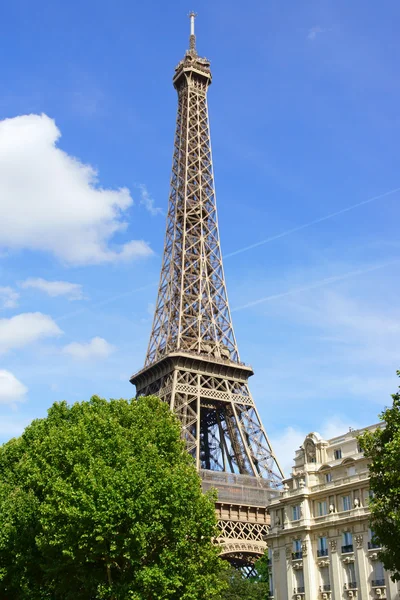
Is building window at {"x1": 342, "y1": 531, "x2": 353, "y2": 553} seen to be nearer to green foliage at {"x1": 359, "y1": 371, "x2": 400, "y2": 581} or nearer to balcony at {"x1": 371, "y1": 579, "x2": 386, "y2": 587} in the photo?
balcony at {"x1": 371, "y1": 579, "x2": 386, "y2": 587}

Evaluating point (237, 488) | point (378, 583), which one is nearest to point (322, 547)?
point (378, 583)

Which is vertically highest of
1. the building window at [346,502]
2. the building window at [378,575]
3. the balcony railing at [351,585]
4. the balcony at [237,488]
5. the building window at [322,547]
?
the balcony at [237,488]

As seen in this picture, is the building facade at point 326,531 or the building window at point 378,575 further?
the building facade at point 326,531

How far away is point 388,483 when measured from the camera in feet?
88.9

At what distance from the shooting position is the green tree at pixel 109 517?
30844 mm

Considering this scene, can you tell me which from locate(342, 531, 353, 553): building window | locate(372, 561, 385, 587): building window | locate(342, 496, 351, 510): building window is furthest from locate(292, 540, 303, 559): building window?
locate(372, 561, 385, 587): building window

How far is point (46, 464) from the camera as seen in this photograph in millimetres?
35875

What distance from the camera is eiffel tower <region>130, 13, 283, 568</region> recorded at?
62438 mm

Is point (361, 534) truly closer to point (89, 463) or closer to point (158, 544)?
point (158, 544)

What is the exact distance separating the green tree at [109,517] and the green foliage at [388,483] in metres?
9.29

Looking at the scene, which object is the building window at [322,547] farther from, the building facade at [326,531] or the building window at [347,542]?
the building window at [347,542]

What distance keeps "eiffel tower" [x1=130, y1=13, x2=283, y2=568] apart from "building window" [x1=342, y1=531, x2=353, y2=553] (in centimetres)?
1697

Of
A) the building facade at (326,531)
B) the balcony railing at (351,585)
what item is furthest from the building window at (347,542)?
the balcony railing at (351,585)

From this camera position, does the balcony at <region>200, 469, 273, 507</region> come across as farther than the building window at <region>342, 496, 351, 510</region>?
Yes
